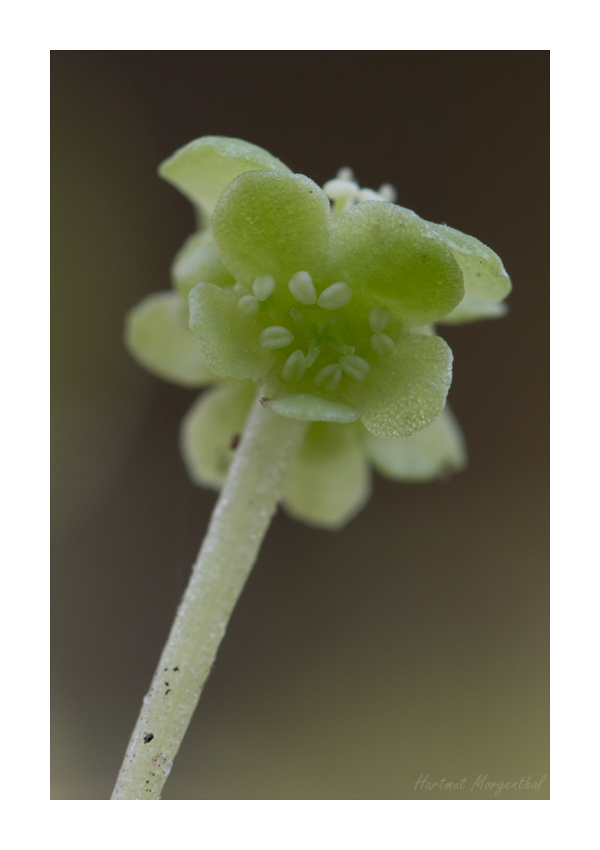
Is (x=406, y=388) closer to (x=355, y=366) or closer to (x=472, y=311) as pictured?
(x=355, y=366)

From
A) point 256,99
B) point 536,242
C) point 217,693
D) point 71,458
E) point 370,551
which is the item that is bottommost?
point 217,693

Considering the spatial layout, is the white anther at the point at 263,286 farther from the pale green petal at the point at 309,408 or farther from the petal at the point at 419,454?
the petal at the point at 419,454

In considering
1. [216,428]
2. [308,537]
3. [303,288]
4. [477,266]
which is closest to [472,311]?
[477,266]

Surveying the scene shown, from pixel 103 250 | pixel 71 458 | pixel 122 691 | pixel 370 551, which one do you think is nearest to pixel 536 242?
pixel 370 551

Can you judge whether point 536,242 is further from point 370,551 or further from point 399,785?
point 399,785

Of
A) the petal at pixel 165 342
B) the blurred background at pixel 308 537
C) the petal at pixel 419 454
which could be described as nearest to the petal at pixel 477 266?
the petal at pixel 419 454
